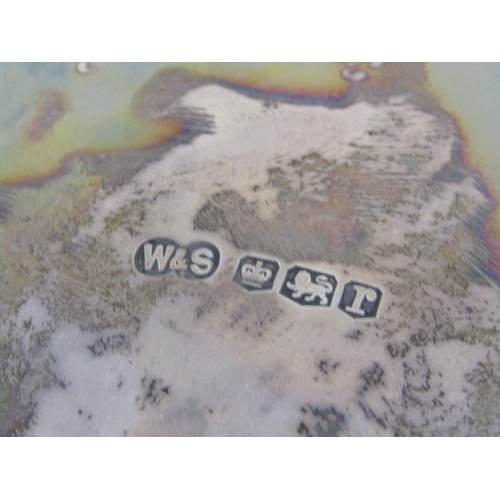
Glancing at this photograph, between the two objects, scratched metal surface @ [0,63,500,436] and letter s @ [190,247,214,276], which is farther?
letter s @ [190,247,214,276]

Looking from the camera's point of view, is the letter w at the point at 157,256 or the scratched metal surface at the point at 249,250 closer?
the scratched metal surface at the point at 249,250

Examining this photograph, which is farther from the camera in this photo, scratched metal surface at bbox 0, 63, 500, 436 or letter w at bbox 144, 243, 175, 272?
letter w at bbox 144, 243, 175, 272

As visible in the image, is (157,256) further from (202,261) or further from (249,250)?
(249,250)

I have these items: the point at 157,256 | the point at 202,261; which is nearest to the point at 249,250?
the point at 202,261

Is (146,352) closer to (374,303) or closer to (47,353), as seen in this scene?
(47,353)

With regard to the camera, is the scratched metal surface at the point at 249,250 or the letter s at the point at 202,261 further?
the letter s at the point at 202,261

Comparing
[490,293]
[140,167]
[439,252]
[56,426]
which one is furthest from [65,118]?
[490,293]
